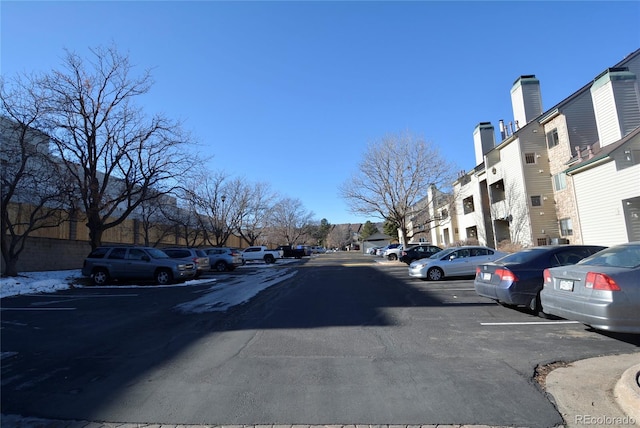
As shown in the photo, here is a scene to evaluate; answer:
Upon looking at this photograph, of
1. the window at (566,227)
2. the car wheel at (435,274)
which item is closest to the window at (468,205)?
the window at (566,227)

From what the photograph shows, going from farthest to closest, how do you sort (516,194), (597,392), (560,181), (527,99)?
(527,99) → (516,194) → (560,181) → (597,392)

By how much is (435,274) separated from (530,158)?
1723cm

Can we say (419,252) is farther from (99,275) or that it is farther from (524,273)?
(99,275)

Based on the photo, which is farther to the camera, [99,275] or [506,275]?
[99,275]

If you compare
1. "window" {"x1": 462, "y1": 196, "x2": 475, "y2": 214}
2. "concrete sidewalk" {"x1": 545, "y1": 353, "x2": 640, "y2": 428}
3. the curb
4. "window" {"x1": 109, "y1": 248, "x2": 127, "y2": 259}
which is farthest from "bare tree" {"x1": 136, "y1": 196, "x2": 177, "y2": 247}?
the curb

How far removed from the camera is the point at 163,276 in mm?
16953

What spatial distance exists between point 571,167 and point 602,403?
75.4 ft

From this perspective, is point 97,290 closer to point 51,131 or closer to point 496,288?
point 51,131

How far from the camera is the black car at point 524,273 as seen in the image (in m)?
8.39

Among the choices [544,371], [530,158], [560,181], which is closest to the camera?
[544,371]

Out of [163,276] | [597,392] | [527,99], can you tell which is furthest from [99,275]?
[527,99]

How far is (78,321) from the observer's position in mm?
8812

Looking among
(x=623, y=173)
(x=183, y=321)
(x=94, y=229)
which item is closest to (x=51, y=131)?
(x=94, y=229)

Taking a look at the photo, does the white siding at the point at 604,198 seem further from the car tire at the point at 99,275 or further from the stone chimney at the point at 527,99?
the car tire at the point at 99,275
